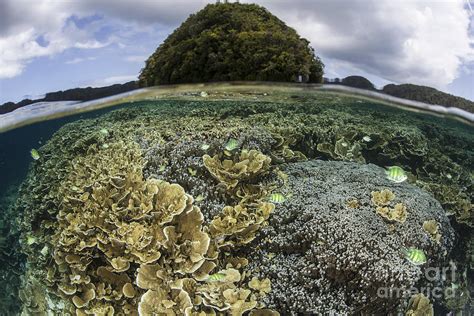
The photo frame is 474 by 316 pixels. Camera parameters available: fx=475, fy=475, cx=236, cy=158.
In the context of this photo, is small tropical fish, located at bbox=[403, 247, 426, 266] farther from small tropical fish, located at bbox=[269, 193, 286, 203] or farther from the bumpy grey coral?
small tropical fish, located at bbox=[269, 193, 286, 203]

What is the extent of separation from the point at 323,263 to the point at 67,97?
10.8ft

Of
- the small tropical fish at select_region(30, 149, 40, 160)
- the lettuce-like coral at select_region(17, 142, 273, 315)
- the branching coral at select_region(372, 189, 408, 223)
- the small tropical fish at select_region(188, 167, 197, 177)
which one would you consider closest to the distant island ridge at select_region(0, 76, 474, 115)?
the small tropical fish at select_region(30, 149, 40, 160)

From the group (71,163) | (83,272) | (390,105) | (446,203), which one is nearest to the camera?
(83,272)

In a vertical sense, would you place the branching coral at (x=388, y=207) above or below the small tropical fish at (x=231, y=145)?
below

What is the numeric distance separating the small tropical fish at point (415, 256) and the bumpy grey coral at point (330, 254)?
0.22ft

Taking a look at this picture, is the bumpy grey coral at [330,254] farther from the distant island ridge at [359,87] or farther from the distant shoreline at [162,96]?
the distant island ridge at [359,87]

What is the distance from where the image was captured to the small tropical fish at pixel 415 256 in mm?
4570

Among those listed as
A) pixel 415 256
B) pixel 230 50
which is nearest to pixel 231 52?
pixel 230 50

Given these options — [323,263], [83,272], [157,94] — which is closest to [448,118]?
[323,263]

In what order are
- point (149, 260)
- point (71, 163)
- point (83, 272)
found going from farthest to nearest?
point (71, 163)
point (83, 272)
point (149, 260)

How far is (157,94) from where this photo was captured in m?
5.12

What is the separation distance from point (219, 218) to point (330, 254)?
1100mm

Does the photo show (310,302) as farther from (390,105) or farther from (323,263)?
(390,105)

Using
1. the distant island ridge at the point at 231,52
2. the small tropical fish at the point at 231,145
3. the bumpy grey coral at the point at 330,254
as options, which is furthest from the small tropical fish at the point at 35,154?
the bumpy grey coral at the point at 330,254
